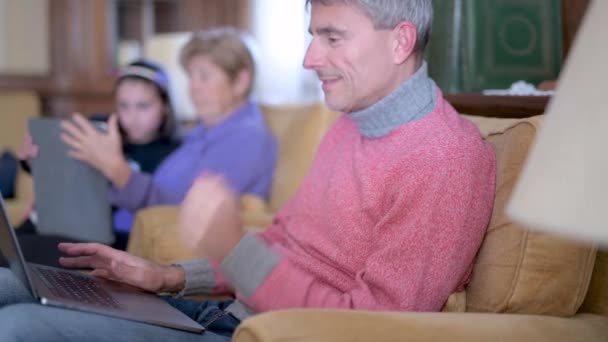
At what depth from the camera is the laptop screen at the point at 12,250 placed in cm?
132

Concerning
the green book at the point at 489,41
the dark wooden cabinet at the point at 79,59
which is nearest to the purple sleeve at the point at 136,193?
the green book at the point at 489,41

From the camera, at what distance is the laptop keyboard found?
135 centimetres

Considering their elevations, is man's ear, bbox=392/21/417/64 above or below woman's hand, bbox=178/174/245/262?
above

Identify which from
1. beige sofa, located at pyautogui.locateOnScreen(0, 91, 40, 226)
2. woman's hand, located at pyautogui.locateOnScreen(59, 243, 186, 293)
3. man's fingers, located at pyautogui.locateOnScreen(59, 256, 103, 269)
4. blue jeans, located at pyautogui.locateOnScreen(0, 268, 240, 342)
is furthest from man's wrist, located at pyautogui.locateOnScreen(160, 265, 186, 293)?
beige sofa, located at pyautogui.locateOnScreen(0, 91, 40, 226)

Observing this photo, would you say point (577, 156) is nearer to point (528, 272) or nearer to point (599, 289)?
point (528, 272)

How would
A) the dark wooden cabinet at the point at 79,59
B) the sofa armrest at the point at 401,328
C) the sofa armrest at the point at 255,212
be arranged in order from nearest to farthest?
the sofa armrest at the point at 401,328, the sofa armrest at the point at 255,212, the dark wooden cabinet at the point at 79,59

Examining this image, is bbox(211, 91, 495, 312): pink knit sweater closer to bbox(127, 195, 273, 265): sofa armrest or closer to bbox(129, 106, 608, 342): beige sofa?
bbox(129, 106, 608, 342): beige sofa

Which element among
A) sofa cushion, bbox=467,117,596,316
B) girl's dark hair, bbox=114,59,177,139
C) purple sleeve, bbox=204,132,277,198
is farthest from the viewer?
girl's dark hair, bbox=114,59,177,139

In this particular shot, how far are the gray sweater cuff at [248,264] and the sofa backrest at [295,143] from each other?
4.29ft

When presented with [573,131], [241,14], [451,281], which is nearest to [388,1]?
[451,281]

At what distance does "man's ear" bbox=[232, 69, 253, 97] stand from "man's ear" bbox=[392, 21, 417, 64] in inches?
54.1

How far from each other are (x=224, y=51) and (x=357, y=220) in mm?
1487

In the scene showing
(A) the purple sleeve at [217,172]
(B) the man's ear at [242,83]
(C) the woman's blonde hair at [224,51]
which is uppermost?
(C) the woman's blonde hair at [224,51]

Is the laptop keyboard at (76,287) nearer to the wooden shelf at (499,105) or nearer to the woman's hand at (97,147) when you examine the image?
the wooden shelf at (499,105)
